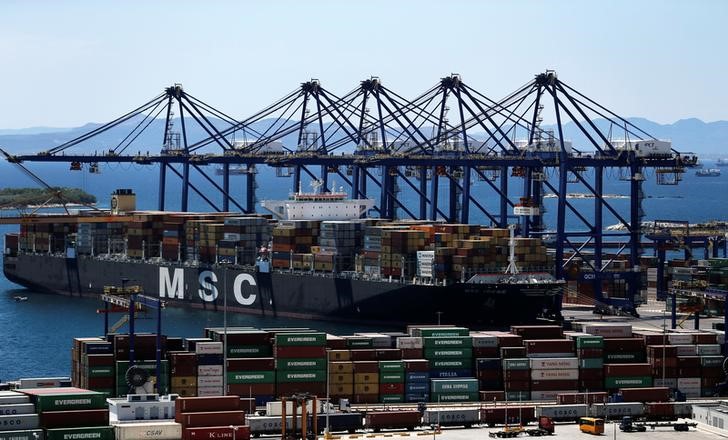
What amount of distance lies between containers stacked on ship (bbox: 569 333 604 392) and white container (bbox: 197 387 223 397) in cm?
1331

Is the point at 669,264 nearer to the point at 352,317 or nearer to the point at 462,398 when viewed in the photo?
the point at 352,317

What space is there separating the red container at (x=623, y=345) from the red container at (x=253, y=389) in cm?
1289

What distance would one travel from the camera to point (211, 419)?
47.8 meters

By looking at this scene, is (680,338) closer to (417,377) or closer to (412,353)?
(412,353)

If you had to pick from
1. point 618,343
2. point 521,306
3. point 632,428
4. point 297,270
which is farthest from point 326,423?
point 297,270

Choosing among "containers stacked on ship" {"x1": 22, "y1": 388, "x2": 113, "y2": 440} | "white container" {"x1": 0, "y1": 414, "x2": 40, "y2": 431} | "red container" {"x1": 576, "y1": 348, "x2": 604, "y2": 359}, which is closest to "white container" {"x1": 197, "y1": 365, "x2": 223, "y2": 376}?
"containers stacked on ship" {"x1": 22, "y1": 388, "x2": 113, "y2": 440}

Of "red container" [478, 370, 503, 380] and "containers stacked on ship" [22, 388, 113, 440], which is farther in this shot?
"red container" [478, 370, 503, 380]

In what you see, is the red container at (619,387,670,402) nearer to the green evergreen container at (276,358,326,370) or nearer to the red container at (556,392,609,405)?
the red container at (556,392,609,405)

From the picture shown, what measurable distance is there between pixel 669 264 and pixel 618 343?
100ft

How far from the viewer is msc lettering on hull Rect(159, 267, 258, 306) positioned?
92.4 meters

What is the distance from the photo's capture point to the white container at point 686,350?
60844 millimetres

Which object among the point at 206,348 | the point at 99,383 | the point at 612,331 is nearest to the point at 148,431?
the point at 99,383

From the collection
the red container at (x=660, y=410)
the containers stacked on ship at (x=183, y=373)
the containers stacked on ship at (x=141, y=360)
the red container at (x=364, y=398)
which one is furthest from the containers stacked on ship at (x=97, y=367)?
the red container at (x=660, y=410)

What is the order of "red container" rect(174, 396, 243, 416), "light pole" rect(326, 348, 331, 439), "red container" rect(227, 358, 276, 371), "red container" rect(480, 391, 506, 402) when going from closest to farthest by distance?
"red container" rect(174, 396, 243, 416)
"light pole" rect(326, 348, 331, 439)
"red container" rect(227, 358, 276, 371)
"red container" rect(480, 391, 506, 402)
